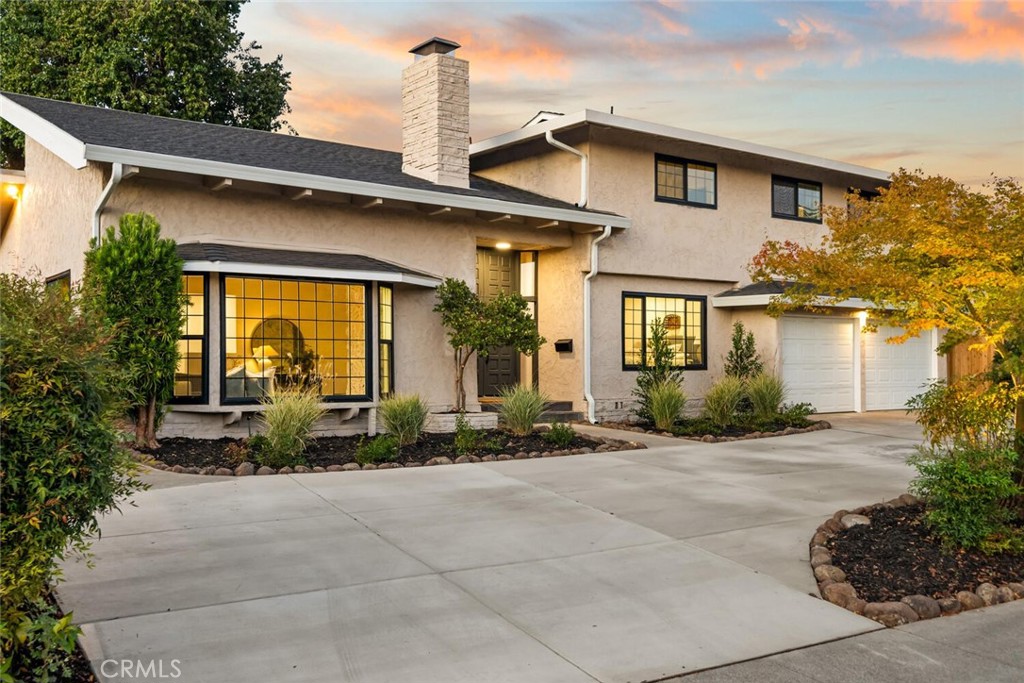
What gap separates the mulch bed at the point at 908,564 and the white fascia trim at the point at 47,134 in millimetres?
9135

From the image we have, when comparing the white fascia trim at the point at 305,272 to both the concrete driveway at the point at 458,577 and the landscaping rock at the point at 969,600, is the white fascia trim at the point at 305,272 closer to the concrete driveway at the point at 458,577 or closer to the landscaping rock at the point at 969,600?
the concrete driveway at the point at 458,577

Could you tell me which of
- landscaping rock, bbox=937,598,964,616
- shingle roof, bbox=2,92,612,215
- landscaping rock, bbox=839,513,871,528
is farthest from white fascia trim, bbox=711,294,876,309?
landscaping rock, bbox=937,598,964,616

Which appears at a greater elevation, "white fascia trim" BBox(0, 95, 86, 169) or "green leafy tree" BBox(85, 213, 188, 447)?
"white fascia trim" BBox(0, 95, 86, 169)

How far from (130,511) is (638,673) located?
4996 mm

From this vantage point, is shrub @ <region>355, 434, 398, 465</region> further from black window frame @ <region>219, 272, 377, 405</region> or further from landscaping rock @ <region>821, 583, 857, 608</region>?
landscaping rock @ <region>821, 583, 857, 608</region>

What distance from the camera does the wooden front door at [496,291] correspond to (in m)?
15.5

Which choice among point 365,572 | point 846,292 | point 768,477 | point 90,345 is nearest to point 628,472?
point 768,477

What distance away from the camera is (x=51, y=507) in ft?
11.8

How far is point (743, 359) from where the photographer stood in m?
16.3

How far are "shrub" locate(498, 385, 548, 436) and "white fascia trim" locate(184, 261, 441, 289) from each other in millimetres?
2230

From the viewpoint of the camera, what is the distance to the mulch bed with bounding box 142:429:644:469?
9.87 m

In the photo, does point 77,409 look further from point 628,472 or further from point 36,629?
point 628,472

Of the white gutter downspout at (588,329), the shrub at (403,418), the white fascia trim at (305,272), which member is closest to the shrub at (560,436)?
the shrub at (403,418)

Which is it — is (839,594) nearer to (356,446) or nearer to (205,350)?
(356,446)
